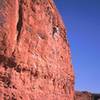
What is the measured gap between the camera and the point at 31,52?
15523 millimetres

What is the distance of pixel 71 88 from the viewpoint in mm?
21812

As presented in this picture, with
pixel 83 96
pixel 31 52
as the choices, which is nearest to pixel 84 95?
pixel 83 96

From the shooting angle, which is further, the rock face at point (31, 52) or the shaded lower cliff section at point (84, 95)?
the shaded lower cliff section at point (84, 95)

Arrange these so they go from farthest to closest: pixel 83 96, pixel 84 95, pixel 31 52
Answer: pixel 84 95 < pixel 83 96 < pixel 31 52

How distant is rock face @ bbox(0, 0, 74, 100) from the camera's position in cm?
1395

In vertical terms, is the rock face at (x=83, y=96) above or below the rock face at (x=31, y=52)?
above

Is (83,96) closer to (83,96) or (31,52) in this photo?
(83,96)

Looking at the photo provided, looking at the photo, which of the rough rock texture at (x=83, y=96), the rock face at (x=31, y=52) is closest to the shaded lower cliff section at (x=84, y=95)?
the rough rock texture at (x=83, y=96)

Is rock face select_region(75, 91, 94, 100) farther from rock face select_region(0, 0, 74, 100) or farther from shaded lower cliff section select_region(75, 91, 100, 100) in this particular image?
rock face select_region(0, 0, 74, 100)

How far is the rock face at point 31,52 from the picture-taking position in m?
13.9

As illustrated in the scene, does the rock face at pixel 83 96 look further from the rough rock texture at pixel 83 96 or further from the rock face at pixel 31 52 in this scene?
the rock face at pixel 31 52

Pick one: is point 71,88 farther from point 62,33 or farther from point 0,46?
point 0,46

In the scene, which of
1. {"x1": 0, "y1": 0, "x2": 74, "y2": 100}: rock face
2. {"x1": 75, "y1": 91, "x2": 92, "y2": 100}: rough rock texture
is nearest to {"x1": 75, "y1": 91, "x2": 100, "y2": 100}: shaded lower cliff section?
{"x1": 75, "y1": 91, "x2": 92, "y2": 100}: rough rock texture

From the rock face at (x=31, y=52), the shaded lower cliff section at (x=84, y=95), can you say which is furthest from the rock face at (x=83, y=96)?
the rock face at (x=31, y=52)
